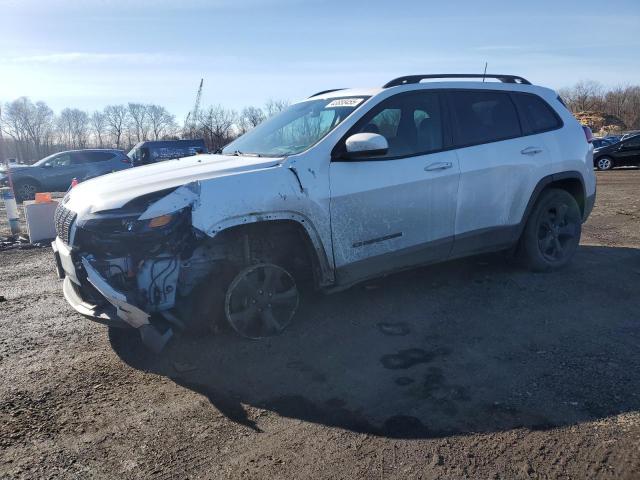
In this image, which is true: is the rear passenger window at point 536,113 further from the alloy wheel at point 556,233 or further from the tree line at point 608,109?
the tree line at point 608,109

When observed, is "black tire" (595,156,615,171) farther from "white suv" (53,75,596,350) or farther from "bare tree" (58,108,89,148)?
"bare tree" (58,108,89,148)

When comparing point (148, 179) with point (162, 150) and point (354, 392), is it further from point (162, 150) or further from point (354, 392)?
point (162, 150)

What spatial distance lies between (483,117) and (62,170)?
18.6m

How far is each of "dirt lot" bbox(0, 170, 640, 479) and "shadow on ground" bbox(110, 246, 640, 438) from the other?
0.02 metres

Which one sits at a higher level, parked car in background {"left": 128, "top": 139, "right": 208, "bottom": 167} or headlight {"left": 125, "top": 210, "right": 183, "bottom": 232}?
parked car in background {"left": 128, "top": 139, "right": 208, "bottom": 167}

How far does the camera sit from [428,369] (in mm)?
3584

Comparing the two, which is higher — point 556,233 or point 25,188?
point 25,188

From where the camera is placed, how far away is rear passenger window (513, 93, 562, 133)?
214 inches

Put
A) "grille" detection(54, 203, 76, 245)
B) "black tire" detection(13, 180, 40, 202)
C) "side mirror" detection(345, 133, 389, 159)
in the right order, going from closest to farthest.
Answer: "grille" detection(54, 203, 76, 245) < "side mirror" detection(345, 133, 389, 159) < "black tire" detection(13, 180, 40, 202)

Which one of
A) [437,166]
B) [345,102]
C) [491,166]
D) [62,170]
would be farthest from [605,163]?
[62,170]

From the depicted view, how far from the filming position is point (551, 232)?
5.67 m

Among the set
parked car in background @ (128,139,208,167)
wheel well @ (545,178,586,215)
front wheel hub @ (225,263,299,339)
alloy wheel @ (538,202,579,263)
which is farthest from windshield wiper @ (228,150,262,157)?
parked car in background @ (128,139,208,167)

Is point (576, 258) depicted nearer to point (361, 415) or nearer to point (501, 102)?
point (501, 102)

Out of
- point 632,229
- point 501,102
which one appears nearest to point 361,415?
point 501,102
